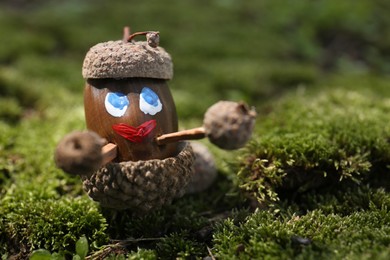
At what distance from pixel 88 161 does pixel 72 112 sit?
6.64 ft

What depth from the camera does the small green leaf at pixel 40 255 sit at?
211 cm

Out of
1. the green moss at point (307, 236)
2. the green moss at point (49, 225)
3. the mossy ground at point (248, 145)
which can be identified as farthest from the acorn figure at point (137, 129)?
the green moss at point (307, 236)

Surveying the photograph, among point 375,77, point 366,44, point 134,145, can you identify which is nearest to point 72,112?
point 134,145

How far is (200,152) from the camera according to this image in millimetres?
2979

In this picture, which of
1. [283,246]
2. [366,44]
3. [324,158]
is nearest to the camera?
[283,246]

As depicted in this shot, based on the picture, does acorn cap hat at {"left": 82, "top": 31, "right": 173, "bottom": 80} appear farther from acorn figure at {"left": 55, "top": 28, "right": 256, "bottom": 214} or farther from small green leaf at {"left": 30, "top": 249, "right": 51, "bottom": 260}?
small green leaf at {"left": 30, "top": 249, "right": 51, "bottom": 260}

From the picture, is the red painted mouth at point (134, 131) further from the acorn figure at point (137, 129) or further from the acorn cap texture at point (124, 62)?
the acorn cap texture at point (124, 62)

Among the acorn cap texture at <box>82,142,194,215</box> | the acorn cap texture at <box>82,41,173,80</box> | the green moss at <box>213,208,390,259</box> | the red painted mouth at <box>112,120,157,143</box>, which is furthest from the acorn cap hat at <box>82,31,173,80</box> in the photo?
the green moss at <box>213,208,390,259</box>

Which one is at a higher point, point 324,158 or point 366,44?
point 366,44

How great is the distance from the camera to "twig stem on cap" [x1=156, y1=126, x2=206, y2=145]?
213 cm

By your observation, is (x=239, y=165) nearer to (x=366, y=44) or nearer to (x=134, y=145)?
(x=134, y=145)

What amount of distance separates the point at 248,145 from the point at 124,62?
3.45 feet

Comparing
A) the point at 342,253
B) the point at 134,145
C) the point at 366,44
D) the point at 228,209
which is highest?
the point at 366,44

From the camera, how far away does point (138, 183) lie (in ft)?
7.09
